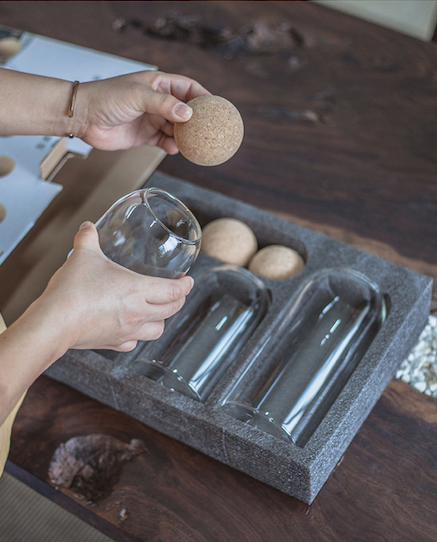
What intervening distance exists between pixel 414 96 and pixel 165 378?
0.67 meters

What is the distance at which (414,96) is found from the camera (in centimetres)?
97

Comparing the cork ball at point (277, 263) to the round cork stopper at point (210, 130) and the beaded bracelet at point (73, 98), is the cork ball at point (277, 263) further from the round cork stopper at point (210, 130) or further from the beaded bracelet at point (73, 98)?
the beaded bracelet at point (73, 98)

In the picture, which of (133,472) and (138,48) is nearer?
(133,472)

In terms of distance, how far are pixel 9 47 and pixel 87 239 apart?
2.25ft

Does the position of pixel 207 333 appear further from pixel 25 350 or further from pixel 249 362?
pixel 25 350

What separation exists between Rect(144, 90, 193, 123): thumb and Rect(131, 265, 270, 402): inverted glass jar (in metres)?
0.20

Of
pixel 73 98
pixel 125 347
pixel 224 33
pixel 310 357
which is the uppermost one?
pixel 224 33

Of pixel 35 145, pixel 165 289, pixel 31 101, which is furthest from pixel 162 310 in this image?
pixel 35 145

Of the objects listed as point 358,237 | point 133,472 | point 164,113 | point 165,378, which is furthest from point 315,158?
point 133,472

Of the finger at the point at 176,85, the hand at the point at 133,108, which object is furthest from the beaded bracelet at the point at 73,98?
the finger at the point at 176,85

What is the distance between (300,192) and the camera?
2.85 ft

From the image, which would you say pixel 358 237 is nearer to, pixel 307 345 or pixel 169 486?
pixel 307 345

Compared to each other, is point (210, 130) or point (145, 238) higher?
point (210, 130)

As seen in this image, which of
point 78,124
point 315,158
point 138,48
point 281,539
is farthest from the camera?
point 138,48
